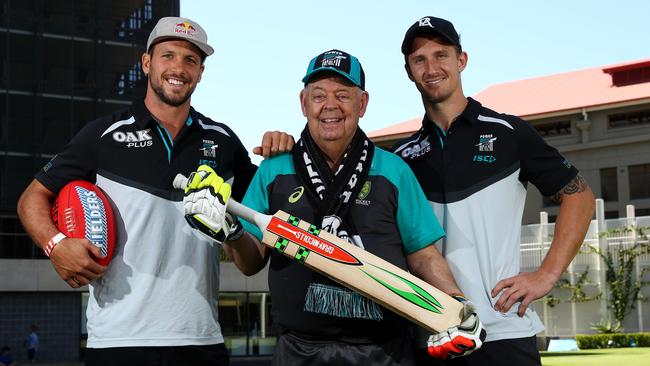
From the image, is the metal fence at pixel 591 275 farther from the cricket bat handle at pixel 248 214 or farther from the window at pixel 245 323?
the cricket bat handle at pixel 248 214

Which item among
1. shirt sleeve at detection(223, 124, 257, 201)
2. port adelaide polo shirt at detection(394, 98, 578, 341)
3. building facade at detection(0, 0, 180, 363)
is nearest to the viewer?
port adelaide polo shirt at detection(394, 98, 578, 341)

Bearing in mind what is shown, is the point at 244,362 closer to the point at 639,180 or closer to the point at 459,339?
the point at 639,180

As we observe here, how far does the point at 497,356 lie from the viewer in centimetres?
497

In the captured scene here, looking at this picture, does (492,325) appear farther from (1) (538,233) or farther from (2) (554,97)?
(2) (554,97)

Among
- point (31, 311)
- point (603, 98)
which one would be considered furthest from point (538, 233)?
point (31, 311)

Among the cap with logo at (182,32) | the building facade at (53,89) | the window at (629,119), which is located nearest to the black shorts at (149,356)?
the cap with logo at (182,32)

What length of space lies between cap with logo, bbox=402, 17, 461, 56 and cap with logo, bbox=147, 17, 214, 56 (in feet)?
4.20

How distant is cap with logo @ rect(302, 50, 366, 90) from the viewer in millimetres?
4727

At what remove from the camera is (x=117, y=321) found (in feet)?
17.2

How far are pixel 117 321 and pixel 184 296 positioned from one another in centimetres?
42

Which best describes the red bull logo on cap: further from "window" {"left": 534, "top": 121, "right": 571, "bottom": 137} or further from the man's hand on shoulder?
"window" {"left": 534, "top": 121, "right": 571, "bottom": 137}

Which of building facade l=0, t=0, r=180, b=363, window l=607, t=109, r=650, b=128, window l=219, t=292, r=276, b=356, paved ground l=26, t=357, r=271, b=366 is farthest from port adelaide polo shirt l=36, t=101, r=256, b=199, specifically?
window l=607, t=109, r=650, b=128

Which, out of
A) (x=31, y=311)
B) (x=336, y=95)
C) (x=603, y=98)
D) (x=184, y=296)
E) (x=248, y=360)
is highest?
(x=603, y=98)

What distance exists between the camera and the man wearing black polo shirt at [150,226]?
5.25 m
